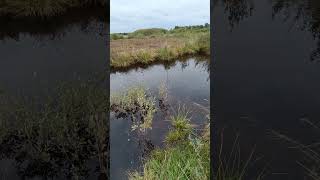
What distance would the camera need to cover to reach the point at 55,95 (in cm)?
343

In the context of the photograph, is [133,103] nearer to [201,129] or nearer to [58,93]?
[201,129]

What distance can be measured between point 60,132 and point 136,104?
41.2 inches

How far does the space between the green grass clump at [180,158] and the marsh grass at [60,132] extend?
371 millimetres

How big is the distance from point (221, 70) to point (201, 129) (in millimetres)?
495

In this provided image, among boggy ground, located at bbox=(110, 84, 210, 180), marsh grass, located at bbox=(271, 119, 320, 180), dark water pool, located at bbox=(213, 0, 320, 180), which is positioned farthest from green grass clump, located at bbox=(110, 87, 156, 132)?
marsh grass, located at bbox=(271, 119, 320, 180)

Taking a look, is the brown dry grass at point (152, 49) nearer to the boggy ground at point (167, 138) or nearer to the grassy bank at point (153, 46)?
the grassy bank at point (153, 46)

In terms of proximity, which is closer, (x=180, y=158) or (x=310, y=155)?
(x=310, y=155)

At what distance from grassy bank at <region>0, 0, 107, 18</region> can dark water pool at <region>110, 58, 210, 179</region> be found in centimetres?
109

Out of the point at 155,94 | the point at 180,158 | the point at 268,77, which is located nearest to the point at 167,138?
the point at 180,158

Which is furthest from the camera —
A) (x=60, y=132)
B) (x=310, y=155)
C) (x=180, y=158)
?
(x=180, y=158)

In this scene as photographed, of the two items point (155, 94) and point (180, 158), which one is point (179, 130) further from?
point (155, 94)

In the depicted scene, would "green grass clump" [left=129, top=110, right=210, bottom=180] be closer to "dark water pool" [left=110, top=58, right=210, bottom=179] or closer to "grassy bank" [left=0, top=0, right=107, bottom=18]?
"dark water pool" [left=110, top=58, right=210, bottom=179]

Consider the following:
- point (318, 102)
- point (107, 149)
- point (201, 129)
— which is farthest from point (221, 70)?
point (107, 149)

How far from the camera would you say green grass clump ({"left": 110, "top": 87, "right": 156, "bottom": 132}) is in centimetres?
418
